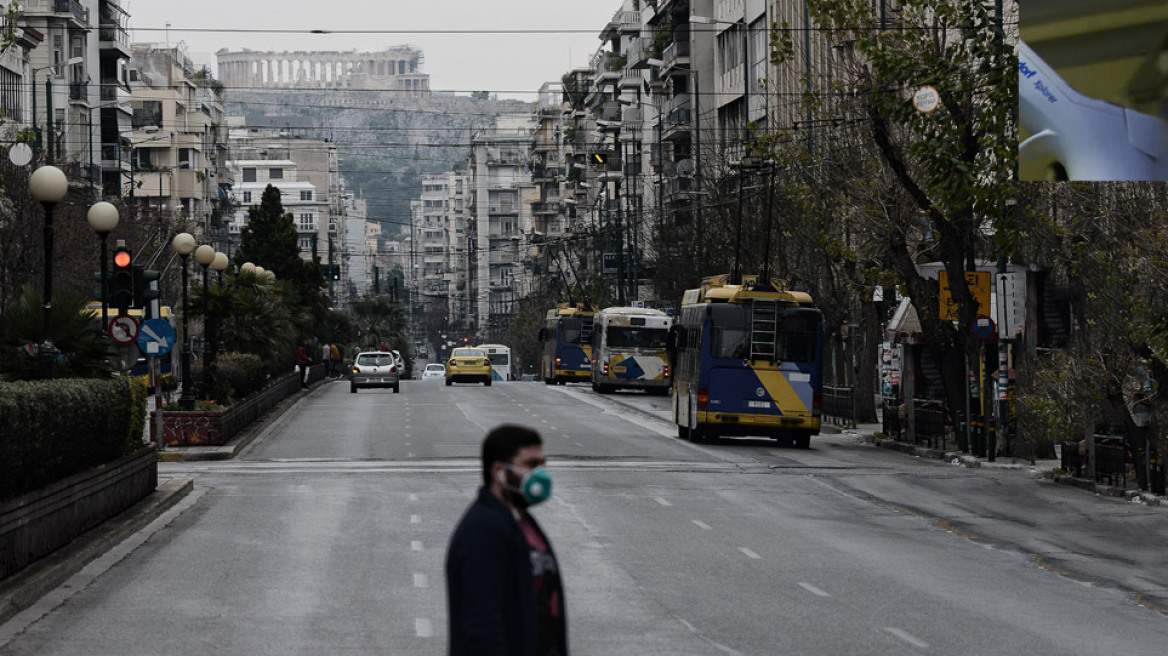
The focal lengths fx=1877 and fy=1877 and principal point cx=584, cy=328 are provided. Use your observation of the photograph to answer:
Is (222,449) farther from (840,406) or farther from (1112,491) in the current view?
A: (840,406)

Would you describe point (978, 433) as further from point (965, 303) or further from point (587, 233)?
point (587, 233)

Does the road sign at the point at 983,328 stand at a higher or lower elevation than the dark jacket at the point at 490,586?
higher

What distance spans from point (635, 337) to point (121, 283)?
3710 centimetres

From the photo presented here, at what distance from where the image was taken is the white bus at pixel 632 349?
212ft

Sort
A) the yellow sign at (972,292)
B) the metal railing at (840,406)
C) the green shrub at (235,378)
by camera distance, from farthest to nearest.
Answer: the metal railing at (840,406)
the green shrub at (235,378)
the yellow sign at (972,292)

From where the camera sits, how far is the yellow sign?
3453 cm

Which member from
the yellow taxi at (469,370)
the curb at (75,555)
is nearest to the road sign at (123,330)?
the curb at (75,555)

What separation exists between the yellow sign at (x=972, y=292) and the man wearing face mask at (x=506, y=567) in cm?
2852

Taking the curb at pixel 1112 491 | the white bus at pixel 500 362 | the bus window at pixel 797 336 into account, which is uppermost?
the bus window at pixel 797 336

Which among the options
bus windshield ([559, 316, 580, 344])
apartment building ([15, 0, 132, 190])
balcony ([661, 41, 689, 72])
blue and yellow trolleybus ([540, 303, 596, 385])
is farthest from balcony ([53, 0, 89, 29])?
bus windshield ([559, 316, 580, 344])

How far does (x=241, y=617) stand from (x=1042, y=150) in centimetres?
1209

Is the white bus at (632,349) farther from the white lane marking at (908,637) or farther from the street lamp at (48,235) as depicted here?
the white lane marking at (908,637)

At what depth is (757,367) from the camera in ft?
123

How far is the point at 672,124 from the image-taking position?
9888 cm
